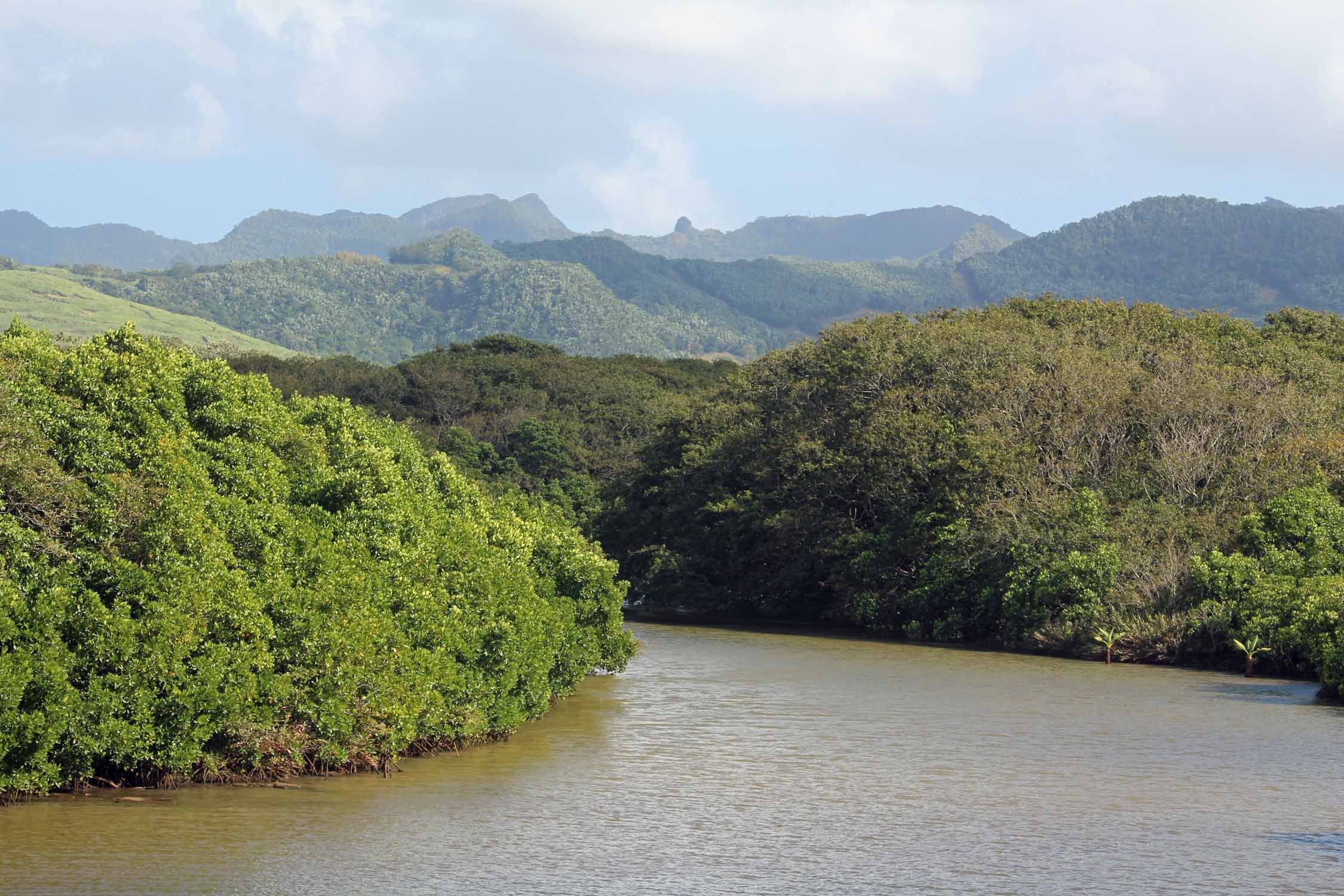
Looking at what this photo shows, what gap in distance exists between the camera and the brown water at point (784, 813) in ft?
45.7

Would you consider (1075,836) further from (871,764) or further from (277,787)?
(277,787)

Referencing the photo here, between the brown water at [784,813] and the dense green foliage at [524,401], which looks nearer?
the brown water at [784,813]

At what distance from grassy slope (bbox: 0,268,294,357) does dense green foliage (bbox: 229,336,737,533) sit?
7523 cm

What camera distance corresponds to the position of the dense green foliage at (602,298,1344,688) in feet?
115

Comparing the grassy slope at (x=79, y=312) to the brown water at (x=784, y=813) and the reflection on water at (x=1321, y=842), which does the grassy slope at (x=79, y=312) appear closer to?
the brown water at (x=784, y=813)

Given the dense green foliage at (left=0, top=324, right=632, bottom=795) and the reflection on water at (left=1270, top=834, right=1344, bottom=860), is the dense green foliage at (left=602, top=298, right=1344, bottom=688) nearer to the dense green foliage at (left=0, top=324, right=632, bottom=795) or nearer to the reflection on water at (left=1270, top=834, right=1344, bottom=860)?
the reflection on water at (left=1270, top=834, right=1344, bottom=860)

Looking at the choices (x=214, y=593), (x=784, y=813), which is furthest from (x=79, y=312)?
(x=784, y=813)

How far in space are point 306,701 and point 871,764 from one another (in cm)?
791

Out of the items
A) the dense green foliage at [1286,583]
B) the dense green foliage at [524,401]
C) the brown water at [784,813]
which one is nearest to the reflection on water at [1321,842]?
the brown water at [784,813]

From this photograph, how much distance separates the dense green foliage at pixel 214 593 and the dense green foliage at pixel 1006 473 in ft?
54.8

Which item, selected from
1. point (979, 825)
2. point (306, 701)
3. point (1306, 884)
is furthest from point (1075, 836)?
point (306, 701)

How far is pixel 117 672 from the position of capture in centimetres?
1592

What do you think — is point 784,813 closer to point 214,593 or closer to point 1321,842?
point 1321,842

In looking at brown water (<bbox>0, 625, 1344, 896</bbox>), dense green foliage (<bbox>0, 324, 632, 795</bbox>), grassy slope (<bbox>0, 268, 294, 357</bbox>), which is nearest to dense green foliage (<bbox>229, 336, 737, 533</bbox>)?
brown water (<bbox>0, 625, 1344, 896</bbox>)
